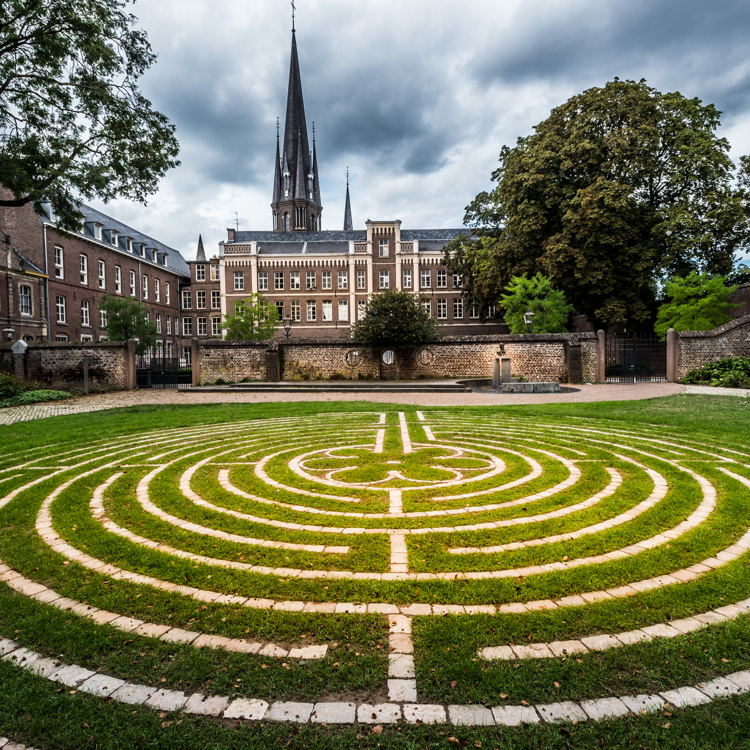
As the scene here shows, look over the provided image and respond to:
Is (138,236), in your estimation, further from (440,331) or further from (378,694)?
(378,694)

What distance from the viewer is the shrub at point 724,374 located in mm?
18672

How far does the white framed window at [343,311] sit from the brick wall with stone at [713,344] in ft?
117

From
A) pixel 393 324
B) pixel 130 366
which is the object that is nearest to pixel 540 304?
pixel 393 324

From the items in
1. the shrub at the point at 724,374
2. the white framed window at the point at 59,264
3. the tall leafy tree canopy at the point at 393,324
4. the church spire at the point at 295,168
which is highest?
the church spire at the point at 295,168

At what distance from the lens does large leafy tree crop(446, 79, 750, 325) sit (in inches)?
979

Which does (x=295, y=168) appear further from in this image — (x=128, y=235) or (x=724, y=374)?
(x=724, y=374)

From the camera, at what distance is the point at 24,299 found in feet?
111

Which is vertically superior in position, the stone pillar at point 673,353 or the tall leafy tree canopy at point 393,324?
the tall leafy tree canopy at point 393,324

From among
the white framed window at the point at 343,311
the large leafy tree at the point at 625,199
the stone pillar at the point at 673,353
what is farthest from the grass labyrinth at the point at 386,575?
the white framed window at the point at 343,311

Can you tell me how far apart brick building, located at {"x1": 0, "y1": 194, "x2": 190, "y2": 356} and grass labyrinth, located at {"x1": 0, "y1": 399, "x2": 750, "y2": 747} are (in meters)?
27.3

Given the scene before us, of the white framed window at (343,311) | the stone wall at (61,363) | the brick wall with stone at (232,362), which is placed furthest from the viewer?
the white framed window at (343,311)

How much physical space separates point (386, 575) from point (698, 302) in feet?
86.7

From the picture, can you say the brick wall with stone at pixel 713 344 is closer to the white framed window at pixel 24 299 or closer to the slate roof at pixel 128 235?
the slate roof at pixel 128 235

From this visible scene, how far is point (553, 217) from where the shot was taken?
28.9 metres
